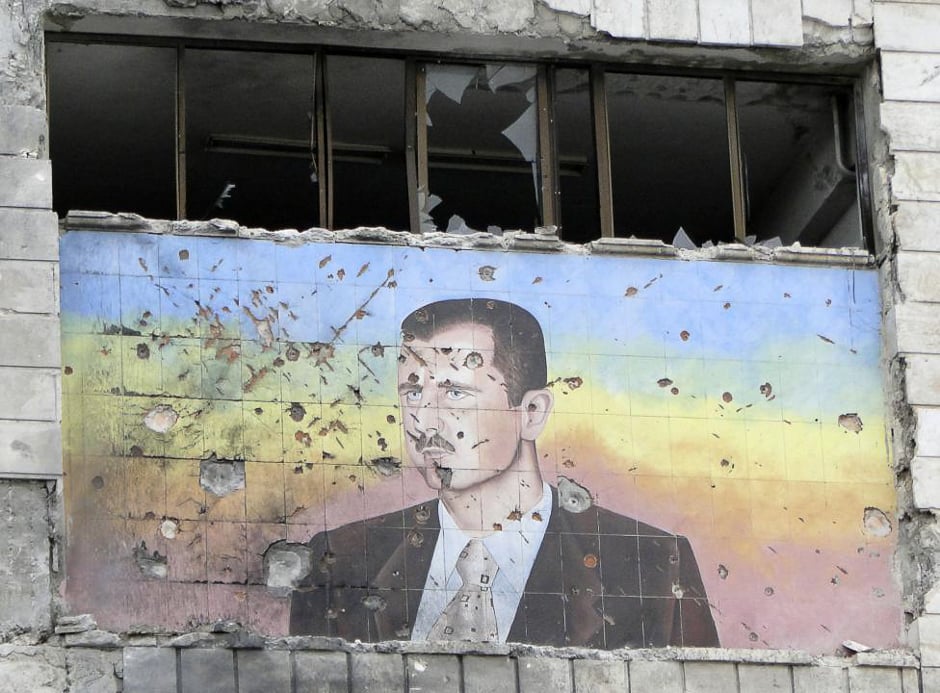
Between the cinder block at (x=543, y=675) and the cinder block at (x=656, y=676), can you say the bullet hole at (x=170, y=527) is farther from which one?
the cinder block at (x=656, y=676)

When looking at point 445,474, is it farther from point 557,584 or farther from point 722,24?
point 722,24

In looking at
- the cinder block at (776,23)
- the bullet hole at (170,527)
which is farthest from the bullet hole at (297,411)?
the cinder block at (776,23)

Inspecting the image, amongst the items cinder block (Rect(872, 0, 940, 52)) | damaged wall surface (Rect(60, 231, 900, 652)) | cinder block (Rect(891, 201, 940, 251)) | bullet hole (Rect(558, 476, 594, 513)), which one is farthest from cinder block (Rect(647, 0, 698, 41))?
bullet hole (Rect(558, 476, 594, 513))

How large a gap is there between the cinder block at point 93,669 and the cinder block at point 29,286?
1800mm

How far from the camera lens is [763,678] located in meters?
10.7

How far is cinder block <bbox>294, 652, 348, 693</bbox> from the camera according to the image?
33.5ft

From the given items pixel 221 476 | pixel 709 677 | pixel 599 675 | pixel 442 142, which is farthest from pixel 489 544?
pixel 442 142

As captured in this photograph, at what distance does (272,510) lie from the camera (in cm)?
1057

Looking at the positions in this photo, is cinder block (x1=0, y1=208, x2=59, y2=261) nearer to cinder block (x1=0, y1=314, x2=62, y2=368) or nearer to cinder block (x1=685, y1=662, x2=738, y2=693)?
cinder block (x1=0, y1=314, x2=62, y2=368)

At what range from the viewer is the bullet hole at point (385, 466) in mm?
10773

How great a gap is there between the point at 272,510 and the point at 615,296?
231 cm

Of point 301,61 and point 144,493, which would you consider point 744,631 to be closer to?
point 144,493

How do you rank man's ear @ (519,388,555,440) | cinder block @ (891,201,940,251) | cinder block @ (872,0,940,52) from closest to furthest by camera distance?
man's ear @ (519,388,555,440) < cinder block @ (891,201,940,251) < cinder block @ (872,0,940,52)

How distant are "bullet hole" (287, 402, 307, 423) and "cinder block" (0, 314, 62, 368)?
1.24 m
